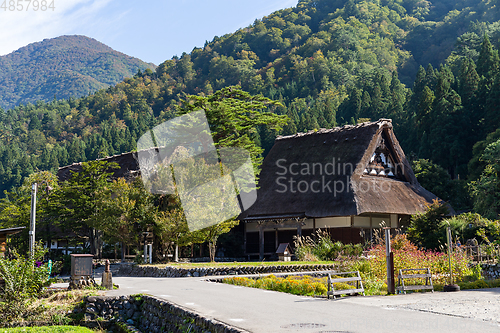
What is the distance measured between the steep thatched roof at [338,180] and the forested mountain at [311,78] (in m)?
13.9

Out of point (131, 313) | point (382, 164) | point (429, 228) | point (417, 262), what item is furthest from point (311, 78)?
point (131, 313)

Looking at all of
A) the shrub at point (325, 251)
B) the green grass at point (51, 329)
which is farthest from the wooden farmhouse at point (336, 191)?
the green grass at point (51, 329)

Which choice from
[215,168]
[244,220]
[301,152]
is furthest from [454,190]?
[215,168]

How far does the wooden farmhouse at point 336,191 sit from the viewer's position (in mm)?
27125

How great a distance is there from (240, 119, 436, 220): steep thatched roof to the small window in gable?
0.26ft

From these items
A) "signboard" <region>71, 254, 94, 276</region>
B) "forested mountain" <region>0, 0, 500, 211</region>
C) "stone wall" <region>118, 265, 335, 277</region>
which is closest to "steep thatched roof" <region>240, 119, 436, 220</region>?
"stone wall" <region>118, 265, 335, 277</region>

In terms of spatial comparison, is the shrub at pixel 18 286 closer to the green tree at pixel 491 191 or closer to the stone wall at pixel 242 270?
the stone wall at pixel 242 270

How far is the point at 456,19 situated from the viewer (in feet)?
317

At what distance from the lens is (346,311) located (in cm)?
951

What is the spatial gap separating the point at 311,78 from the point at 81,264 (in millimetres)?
79972

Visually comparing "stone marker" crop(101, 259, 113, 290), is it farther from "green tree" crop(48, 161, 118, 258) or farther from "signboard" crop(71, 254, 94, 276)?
"green tree" crop(48, 161, 118, 258)

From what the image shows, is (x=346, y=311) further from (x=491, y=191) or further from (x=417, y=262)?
(x=491, y=191)

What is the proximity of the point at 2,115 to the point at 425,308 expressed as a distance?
122 metres

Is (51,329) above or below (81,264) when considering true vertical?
below
